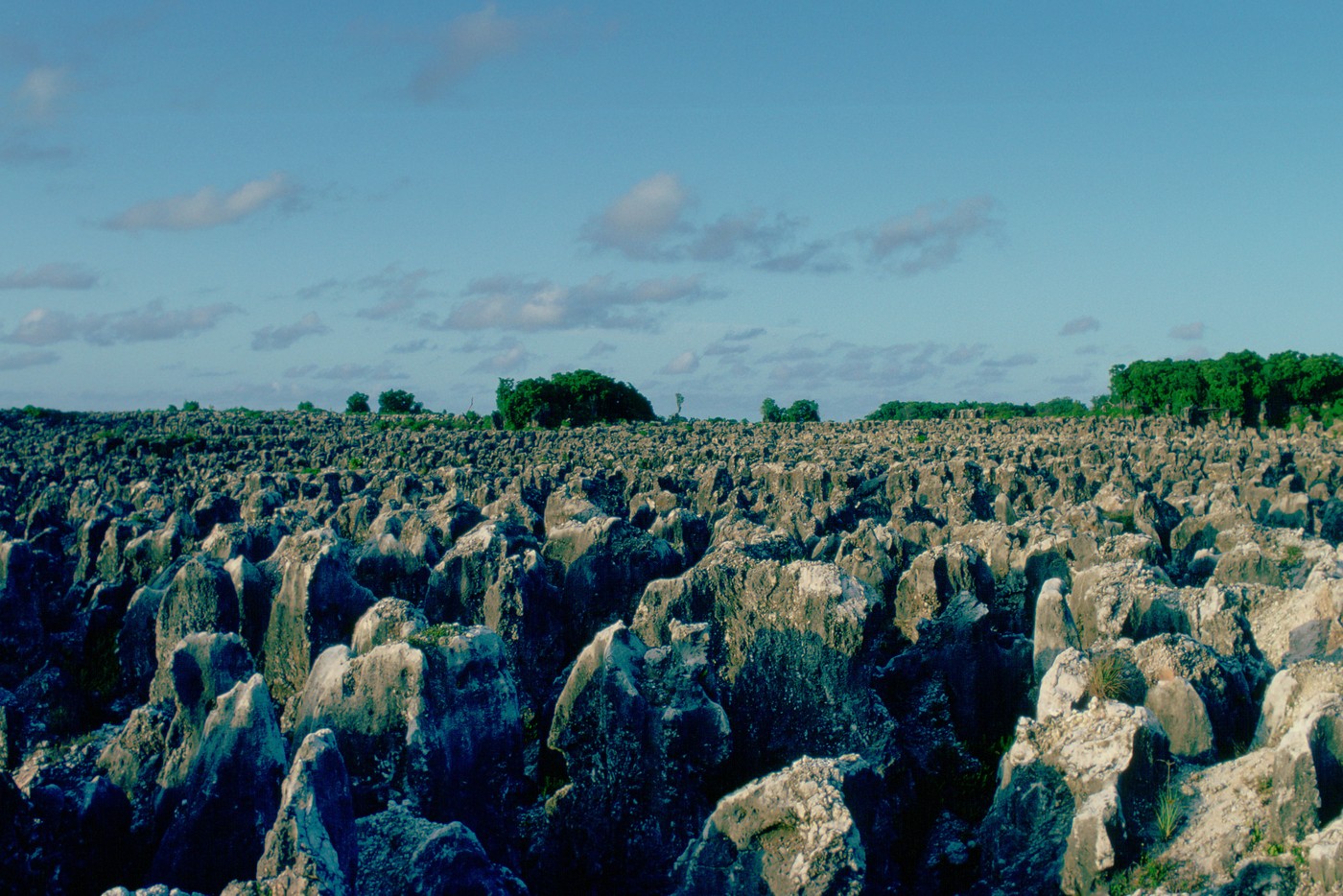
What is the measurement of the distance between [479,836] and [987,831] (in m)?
3.86

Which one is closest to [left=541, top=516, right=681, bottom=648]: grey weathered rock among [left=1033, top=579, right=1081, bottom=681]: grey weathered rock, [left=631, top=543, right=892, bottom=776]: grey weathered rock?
[left=631, top=543, right=892, bottom=776]: grey weathered rock

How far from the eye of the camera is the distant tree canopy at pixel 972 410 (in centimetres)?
8694

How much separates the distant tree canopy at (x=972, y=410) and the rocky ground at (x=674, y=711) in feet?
227

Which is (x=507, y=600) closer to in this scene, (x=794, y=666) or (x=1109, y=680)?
(x=794, y=666)

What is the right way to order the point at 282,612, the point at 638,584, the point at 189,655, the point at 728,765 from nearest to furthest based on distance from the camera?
the point at 189,655 < the point at 728,765 < the point at 282,612 < the point at 638,584

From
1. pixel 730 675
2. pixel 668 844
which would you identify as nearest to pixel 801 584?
pixel 730 675

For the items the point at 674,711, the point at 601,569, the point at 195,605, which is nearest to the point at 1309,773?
the point at 674,711

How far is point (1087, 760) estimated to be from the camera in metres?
7.23

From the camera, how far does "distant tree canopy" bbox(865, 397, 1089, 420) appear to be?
8694cm

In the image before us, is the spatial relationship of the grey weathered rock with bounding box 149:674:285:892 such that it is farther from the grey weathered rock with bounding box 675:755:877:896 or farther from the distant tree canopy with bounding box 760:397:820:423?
the distant tree canopy with bounding box 760:397:820:423

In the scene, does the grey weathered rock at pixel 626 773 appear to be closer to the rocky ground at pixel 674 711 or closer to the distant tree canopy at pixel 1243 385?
the rocky ground at pixel 674 711

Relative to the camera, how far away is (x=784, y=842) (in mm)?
6281

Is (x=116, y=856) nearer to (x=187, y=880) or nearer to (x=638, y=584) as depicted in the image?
(x=187, y=880)

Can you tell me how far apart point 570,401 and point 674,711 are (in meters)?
79.9
